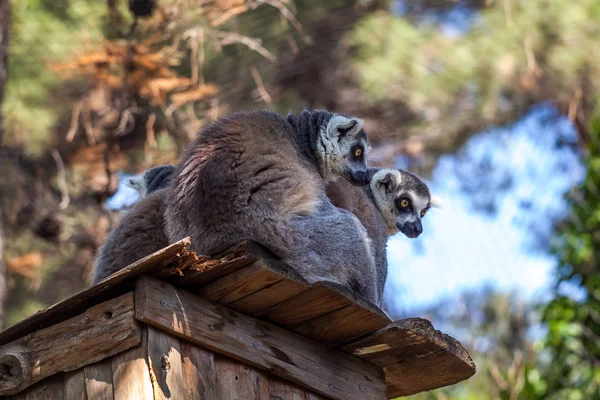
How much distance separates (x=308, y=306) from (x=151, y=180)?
7.27ft

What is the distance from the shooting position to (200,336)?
4129 mm

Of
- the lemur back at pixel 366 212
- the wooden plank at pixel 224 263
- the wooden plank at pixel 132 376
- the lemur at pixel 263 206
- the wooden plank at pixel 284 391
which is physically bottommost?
the wooden plank at pixel 132 376

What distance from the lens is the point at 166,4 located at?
895 cm

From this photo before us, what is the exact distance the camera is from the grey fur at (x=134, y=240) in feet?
17.1

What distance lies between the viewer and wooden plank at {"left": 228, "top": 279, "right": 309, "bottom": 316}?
4.16 metres

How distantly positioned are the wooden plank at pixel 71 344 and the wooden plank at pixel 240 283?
0.42 meters

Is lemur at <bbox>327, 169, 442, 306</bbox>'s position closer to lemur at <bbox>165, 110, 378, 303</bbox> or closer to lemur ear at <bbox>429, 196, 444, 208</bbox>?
lemur ear at <bbox>429, 196, 444, 208</bbox>

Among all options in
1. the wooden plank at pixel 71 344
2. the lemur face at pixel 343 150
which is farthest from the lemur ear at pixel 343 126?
the wooden plank at pixel 71 344

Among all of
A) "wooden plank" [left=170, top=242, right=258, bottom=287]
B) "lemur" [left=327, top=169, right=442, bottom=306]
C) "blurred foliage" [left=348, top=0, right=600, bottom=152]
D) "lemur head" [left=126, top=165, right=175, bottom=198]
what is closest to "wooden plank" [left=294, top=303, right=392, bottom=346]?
"wooden plank" [left=170, top=242, right=258, bottom=287]

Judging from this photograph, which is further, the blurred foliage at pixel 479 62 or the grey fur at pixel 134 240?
the blurred foliage at pixel 479 62

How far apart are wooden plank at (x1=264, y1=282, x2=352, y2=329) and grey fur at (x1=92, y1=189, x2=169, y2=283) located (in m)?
0.99

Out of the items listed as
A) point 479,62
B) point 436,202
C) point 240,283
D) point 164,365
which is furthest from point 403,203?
point 479,62

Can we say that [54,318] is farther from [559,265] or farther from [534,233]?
[534,233]

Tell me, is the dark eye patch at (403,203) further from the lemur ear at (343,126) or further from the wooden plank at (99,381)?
the wooden plank at (99,381)
